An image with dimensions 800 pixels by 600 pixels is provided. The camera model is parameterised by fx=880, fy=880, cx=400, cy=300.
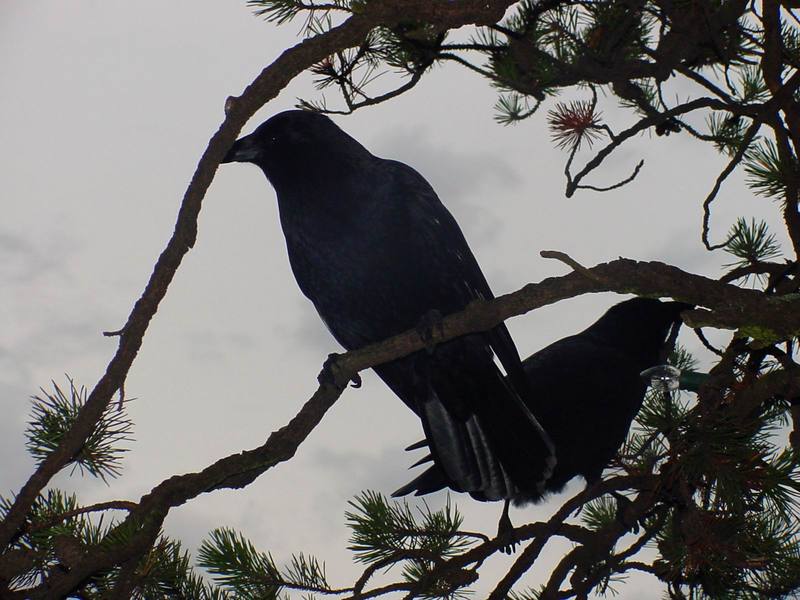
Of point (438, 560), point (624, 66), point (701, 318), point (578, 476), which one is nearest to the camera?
point (701, 318)

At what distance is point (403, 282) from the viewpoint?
3201 millimetres

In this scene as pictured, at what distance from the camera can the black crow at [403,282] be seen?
3.24 metres

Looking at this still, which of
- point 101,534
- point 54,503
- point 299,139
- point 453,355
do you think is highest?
point 299,139

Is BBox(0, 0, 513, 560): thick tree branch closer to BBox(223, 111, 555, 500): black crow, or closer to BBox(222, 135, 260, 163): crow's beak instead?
BBox(223, 111, 555, 500): black crow

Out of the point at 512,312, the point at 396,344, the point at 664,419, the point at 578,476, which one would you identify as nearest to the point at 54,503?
the point at 396,344

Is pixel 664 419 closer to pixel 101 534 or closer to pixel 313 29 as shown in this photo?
pixel 101 534

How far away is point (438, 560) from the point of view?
111 inches

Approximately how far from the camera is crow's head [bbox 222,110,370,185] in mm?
3504

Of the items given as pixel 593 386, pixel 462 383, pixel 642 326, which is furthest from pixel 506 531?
pixel 642 326

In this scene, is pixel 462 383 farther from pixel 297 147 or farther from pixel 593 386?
pixel 297 147

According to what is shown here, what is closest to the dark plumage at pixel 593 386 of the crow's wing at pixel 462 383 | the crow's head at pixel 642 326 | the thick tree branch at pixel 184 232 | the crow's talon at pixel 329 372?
the crow's head at pixel 642 326

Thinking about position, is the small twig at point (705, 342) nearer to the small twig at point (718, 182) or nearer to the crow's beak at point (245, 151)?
the small twig at point (718, 182)

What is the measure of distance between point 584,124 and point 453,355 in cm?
134

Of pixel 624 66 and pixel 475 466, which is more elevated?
pixel 624 66
